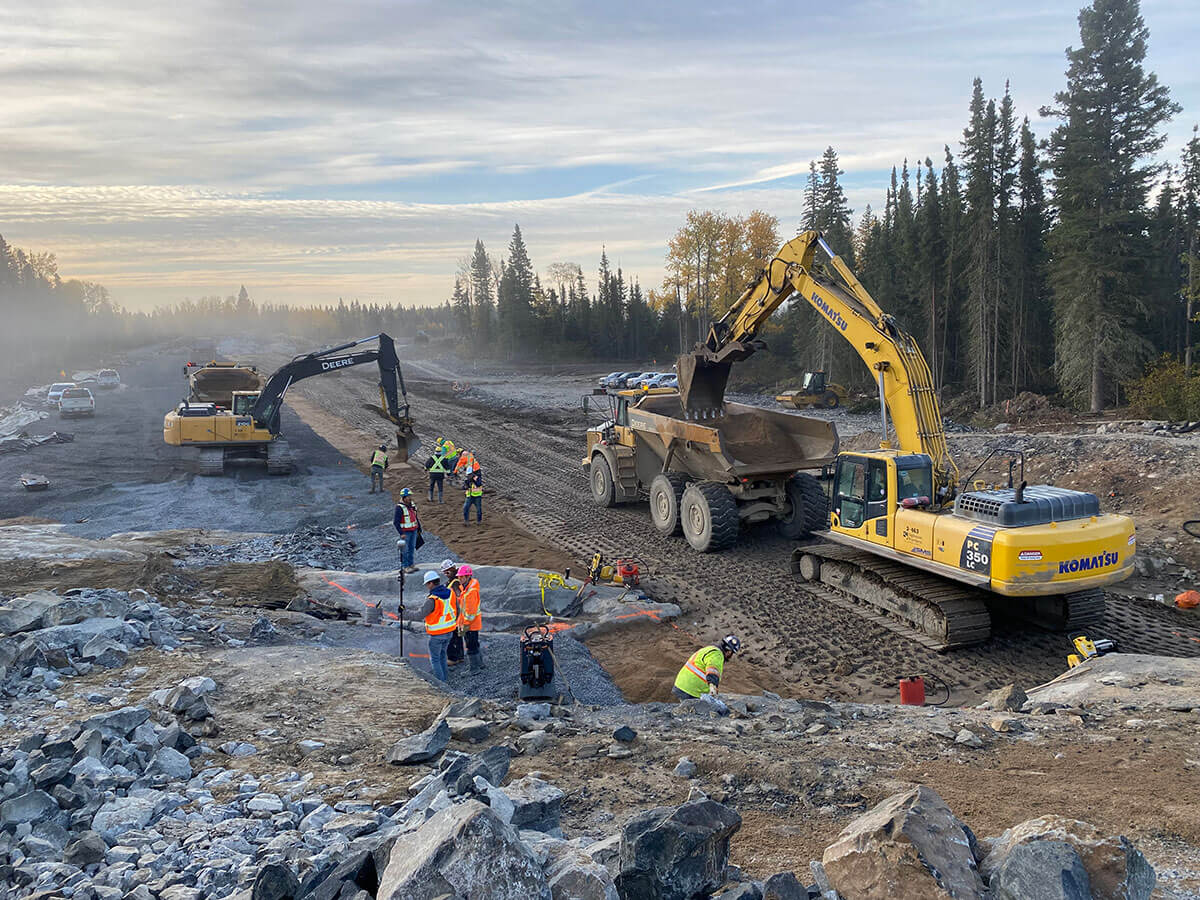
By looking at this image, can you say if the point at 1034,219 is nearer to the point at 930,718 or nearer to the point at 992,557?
the point at 992,557

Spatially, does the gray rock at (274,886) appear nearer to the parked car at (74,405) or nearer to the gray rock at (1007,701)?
the gray rock at (1007,701)

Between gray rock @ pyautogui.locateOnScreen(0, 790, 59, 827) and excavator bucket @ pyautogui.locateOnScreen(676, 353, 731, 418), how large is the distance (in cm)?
1312

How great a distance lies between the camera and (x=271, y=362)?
80062 millimetres

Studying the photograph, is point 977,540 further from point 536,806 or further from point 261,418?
point 261,418

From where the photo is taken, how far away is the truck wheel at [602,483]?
18.2m

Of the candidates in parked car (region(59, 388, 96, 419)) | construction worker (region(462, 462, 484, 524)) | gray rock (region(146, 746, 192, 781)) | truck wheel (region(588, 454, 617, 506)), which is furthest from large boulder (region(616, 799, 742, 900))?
parked car (region(59, 388, 96, 419))

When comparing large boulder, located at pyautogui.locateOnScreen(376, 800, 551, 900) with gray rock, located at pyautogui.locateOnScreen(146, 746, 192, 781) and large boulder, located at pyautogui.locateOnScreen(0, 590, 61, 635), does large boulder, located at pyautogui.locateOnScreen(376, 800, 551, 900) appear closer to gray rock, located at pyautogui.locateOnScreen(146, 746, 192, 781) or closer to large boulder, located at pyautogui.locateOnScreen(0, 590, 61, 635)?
gray rock, located at pyautogui.locateOnScreen(146, 746, 192, 781)

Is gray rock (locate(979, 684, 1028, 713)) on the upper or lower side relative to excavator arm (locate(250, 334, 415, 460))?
lower

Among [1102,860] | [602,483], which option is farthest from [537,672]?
[602,483]

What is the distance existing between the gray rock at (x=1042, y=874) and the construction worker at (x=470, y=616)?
6619 millimetres

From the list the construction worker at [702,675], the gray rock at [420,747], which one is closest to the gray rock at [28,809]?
the gray rock at [420,747]

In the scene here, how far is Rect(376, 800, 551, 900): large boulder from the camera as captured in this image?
3438mm

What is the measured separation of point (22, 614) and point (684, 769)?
7.23 metres

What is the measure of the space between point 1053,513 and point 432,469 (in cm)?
1361
